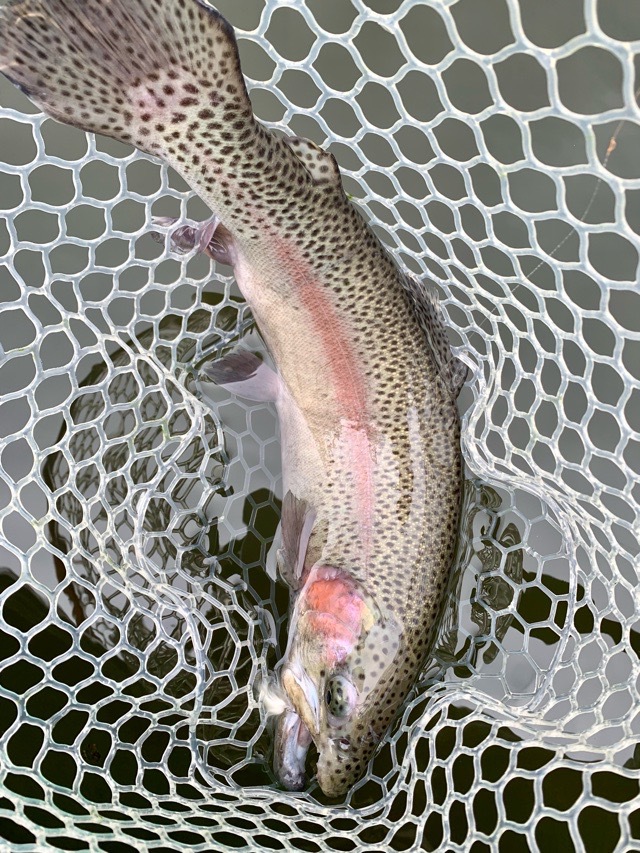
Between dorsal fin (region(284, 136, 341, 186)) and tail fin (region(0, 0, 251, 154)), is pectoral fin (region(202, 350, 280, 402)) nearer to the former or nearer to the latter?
dorsal fin (region(284, 136, 341, 186))

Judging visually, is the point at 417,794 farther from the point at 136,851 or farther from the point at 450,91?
the point at 450,91

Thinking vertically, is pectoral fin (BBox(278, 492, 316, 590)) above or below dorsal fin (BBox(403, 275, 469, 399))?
below

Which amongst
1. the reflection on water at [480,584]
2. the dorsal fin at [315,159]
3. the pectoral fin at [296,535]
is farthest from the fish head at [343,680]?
the dorsal fin at [315,159]

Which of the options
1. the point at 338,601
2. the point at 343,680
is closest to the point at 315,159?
the point at 338,601

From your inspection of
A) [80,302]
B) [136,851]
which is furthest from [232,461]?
[136,851]

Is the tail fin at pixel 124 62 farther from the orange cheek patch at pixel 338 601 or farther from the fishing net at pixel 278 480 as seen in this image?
the orange cheek patch at pixel 338 601

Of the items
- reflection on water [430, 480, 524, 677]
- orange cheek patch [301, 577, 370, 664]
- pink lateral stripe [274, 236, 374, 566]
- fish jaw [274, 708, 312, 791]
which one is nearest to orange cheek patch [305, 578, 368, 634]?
orange cheek patch [301, 577, 370, 664]
